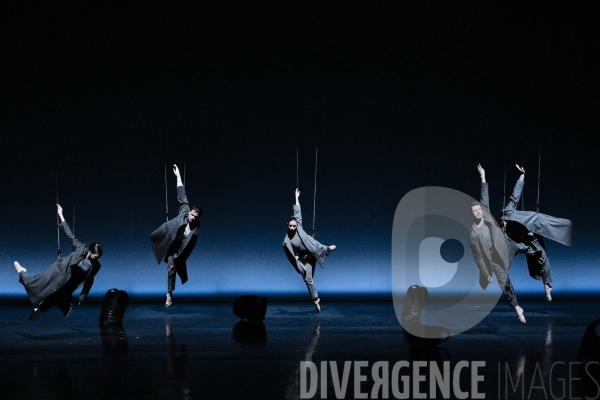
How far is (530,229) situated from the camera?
6285mm

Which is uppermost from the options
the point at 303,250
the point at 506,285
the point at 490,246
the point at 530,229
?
the point at 530,229

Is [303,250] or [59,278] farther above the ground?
[303,250]

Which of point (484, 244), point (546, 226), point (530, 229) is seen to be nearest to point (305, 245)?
point (484, 244)

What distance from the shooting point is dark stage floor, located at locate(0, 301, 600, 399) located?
12.3 feet

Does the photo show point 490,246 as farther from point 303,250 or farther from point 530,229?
point 303,250

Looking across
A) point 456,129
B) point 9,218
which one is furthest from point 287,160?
point 9,218

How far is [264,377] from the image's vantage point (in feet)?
13.1

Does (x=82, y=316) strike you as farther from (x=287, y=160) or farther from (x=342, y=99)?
(x=342, y=99)

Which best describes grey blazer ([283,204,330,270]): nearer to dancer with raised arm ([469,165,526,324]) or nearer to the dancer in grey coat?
dancer with raised arm ([469,165,526,324])

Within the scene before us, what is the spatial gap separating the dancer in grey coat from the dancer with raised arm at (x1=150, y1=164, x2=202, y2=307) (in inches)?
136

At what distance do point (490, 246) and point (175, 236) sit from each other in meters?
3.49

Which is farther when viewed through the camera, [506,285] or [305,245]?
[305,245]

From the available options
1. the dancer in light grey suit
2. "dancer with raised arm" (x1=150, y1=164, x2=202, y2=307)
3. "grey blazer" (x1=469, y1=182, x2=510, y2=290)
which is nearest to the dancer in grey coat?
"grey blazer" (x1=469, y1=182, x2=510, y2=290)

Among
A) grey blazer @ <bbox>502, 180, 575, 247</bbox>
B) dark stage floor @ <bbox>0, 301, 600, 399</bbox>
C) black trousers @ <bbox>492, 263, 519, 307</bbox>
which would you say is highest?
grey blazer @ <bbox>502, 180, 575, 247</bbox>
